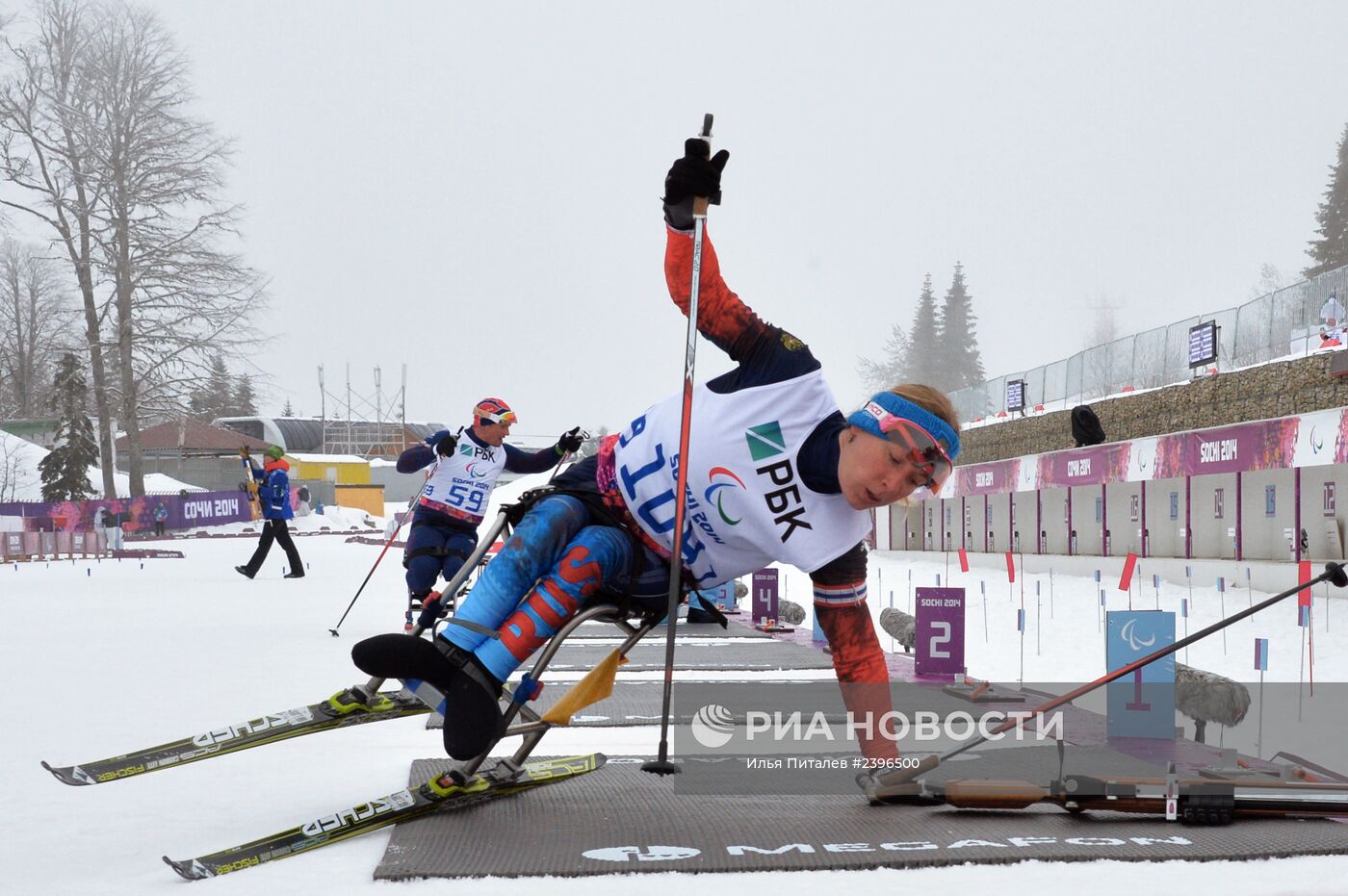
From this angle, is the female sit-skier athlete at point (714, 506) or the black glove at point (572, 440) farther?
the black glove at point (572, 440)

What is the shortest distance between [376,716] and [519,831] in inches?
31.0

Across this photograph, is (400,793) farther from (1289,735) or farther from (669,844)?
(1289,735)

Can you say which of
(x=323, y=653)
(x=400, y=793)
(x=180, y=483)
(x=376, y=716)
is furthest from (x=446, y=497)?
(x=180, y=483)

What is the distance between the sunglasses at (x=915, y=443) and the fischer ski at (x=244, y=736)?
144cm

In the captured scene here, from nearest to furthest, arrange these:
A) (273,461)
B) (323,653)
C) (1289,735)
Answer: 1. (1289,735)
2. (323,653)
3. (273,461)

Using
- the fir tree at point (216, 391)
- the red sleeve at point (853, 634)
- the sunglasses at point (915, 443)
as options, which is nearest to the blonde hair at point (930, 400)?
the sunglasses at point (915, 443)

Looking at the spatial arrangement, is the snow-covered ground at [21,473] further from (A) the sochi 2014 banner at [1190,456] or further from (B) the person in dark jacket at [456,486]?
(B) the person in dark jacket at [456,486]

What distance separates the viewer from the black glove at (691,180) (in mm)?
3016

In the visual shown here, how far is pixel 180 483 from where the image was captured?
139ft

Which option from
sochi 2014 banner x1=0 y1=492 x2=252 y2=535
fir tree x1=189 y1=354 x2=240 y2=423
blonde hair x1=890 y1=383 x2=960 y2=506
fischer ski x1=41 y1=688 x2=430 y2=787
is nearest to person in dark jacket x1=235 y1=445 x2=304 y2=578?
fischer ski x1=41 y1=688 x2=430 y2=787

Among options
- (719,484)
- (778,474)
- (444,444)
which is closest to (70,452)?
(444,444)

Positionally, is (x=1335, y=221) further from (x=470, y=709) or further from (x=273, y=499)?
(x=470, y=709)

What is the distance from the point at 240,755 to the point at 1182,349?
61.5ft

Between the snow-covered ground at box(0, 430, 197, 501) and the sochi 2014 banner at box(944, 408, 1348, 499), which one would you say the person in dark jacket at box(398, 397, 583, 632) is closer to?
the sochi 2014 banner at box(944, 408, 1348, 499)
